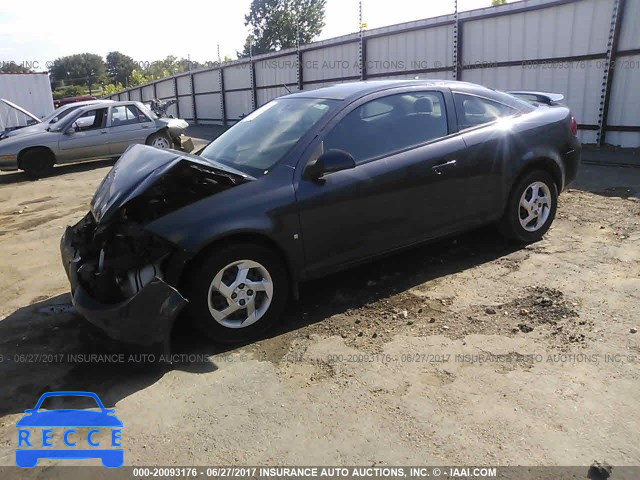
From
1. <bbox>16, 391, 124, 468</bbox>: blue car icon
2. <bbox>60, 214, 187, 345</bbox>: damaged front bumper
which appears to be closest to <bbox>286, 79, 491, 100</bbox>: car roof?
<bbox>60, 214, 187, 345</bbox>: damaged front bumper

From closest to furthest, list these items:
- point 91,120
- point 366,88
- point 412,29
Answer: point 366,88
point 91,120
point 412,29

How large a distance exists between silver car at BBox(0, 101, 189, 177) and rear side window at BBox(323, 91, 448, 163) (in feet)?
31.6

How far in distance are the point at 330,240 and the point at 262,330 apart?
0.82 meters

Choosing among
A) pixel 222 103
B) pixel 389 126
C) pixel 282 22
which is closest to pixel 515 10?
pixel 389 126

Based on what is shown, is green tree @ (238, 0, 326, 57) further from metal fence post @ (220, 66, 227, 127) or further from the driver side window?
the driver side window

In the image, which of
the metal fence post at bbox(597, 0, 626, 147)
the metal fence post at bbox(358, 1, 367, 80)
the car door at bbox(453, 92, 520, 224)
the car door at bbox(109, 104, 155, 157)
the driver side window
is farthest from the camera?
the metal fence post at bbox(358, 1, 367, 80)

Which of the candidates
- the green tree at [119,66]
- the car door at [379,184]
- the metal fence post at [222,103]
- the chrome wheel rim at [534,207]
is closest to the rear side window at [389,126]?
the car door at [379,184]

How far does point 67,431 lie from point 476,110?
13.1ft

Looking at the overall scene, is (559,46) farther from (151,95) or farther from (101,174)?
(151,95)

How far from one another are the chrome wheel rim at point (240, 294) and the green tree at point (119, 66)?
275 ft

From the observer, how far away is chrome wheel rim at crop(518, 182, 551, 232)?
4836 millimetres

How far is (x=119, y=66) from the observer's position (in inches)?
3317

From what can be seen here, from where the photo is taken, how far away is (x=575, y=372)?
2.99 m

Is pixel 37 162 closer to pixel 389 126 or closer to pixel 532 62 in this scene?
pixel 389 126
